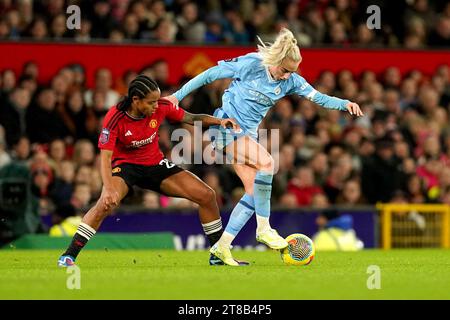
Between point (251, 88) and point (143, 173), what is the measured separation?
1.40m

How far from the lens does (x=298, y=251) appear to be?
12.4 m

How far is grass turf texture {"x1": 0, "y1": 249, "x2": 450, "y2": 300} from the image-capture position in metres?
9.50

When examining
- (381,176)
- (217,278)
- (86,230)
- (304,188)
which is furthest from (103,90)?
(217,278)

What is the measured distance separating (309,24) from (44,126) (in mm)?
5914

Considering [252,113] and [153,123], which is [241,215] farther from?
[153,123]

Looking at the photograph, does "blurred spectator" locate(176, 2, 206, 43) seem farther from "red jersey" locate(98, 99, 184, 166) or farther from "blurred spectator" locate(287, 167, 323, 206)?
"red jersey" locate(98, 99, 184, 166)

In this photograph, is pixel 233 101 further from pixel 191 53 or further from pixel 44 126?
pixel 191 53

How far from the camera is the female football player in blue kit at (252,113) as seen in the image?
12234 mm

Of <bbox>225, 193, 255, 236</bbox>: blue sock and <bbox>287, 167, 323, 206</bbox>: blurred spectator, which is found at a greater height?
<bbox>287, 167, 323, 206</bbox>: blurred spectator

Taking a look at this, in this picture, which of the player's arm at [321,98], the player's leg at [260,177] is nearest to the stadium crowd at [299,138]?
the player's leg at [260,177]

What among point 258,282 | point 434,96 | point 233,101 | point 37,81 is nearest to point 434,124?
point 434,96

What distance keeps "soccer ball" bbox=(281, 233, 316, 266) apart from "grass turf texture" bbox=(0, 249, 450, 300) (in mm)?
98

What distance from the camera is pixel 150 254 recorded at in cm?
1519

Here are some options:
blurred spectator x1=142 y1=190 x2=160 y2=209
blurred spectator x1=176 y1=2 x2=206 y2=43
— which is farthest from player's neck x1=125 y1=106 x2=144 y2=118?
blurred spectator x1=176 y1=2 x2=206 y2=43
